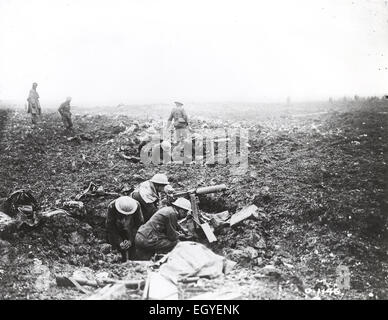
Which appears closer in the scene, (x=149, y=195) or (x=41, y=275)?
(x=41, y=275)

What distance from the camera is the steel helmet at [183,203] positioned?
19.3 feet

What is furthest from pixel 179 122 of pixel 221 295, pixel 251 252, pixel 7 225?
pixel 221 295

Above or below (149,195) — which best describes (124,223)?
below

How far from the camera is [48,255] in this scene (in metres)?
5.09

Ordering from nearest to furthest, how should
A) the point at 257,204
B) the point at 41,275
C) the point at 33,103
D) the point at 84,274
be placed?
the point at 41,275 → the point at 84,274 → the point at 257,204 → the point at 33,103

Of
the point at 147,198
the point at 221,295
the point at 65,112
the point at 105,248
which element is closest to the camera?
the point at 221,295

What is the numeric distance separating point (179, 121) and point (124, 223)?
3.86 m

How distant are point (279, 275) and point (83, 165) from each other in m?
5.38

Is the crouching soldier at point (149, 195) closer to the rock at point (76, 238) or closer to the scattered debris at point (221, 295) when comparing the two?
the rock at point (76, 238)

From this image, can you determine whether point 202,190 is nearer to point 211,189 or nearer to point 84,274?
point 211,189

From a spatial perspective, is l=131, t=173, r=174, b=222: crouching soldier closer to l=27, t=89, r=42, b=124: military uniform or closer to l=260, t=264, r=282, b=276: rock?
l=260, t=264, r=282, b=276: rock

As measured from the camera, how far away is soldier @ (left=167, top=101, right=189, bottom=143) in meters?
8.71

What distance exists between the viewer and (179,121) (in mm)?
8742
